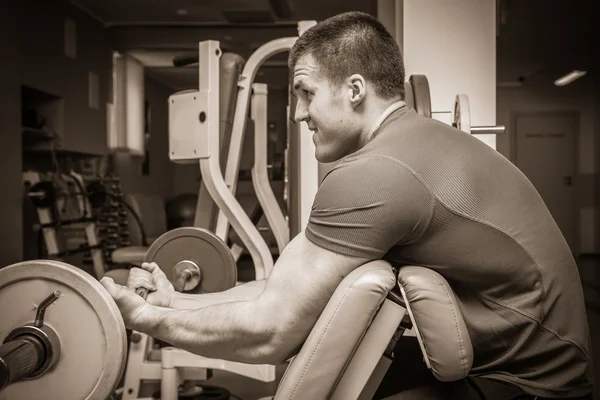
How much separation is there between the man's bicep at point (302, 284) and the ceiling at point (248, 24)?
4386mm

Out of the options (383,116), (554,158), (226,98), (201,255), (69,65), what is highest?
(69,65)

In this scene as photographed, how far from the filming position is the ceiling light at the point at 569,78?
7.74m

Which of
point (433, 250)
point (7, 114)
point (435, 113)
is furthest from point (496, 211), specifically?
point (7, 114)

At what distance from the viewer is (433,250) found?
3.38 feet

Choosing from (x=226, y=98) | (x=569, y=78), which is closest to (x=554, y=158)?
(x=569, y=78)

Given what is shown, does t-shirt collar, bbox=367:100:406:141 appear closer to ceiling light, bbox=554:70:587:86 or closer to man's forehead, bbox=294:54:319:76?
man's forehead, bbox=294:54:319:76

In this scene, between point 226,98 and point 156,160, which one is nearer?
point 226,98

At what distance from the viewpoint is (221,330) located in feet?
3.53

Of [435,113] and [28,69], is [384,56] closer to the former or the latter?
[435,113]

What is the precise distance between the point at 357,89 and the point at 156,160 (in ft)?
20.9

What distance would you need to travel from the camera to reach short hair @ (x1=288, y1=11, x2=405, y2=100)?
3.84ft

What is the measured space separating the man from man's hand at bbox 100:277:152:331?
0.03 ft

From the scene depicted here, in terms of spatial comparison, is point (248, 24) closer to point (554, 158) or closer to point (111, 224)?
point (111, 224)

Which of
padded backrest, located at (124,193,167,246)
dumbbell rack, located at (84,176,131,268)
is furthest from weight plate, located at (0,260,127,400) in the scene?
dumbbell rack, located at (84,176,131,268)
